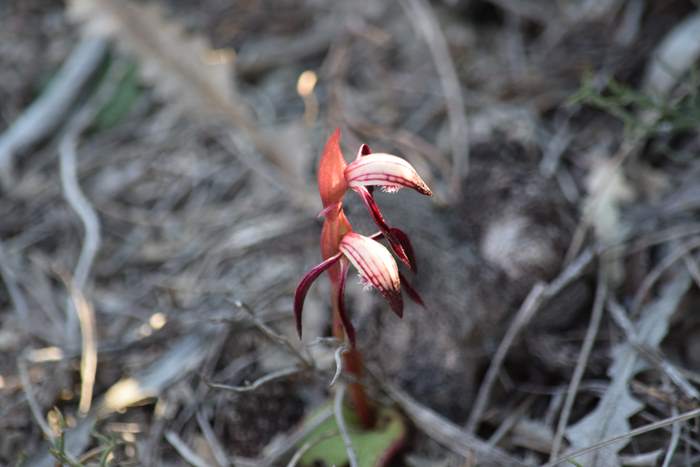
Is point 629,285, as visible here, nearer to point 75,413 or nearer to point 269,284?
point 269,284

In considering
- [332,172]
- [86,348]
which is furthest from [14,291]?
[332,172]

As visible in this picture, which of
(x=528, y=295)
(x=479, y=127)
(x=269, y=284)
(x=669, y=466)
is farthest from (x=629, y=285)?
(x=269, y=284)

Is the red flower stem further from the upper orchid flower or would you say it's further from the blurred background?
the upper orchid flower

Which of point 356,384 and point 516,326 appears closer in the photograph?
point 356,384

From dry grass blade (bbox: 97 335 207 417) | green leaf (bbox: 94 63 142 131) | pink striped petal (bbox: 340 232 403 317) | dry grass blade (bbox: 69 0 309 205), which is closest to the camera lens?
pink striped petal (bbox: 340 232 403 317)

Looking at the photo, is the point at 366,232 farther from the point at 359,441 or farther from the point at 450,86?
the point at 450,86

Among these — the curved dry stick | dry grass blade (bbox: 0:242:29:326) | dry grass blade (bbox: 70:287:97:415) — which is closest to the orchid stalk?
the curved dry stick
